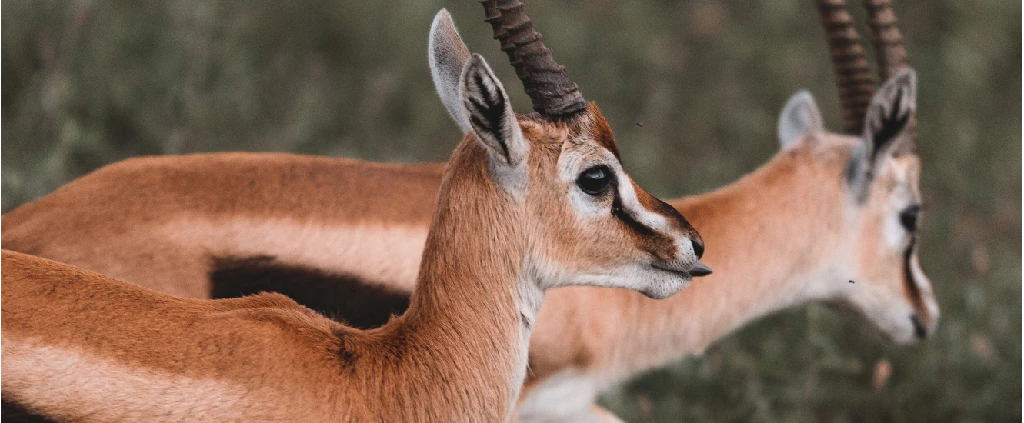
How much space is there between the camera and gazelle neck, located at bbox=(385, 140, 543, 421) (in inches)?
133

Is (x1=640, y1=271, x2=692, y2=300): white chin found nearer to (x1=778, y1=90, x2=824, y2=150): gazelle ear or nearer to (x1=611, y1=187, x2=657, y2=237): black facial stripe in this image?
(x1=611, y1=187, x2=657, y2=237): black facial stripe

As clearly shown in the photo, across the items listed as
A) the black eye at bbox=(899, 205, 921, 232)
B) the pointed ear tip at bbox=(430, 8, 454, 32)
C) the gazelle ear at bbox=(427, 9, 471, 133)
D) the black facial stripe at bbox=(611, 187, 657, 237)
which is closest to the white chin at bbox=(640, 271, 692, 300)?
the black facial stripe at bbox=(611, 187, 657, 237)

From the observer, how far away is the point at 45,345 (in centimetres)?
279

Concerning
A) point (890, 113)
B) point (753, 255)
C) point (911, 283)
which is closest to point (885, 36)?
point (890, 113)

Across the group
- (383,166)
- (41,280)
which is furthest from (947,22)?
(41,280)

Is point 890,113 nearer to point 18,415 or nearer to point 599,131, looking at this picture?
point 599,131

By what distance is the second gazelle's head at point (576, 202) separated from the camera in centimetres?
344

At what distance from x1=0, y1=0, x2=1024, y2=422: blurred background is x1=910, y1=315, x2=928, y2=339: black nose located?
Answer: 18.4 inches

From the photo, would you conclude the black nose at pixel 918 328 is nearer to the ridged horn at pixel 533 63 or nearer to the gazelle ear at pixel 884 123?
the gazelle ear at pixel 884 123

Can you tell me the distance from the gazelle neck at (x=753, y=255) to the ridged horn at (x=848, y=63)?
0.45m

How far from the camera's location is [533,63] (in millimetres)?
3488

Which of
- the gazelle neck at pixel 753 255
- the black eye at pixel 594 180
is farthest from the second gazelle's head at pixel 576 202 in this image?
the gazelle neck at pixel 753 255

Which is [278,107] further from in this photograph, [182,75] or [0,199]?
[0,199]

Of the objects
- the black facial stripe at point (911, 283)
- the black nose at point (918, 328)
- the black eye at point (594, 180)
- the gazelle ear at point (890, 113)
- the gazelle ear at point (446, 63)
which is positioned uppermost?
the gazelle ear at point (446, 63)
